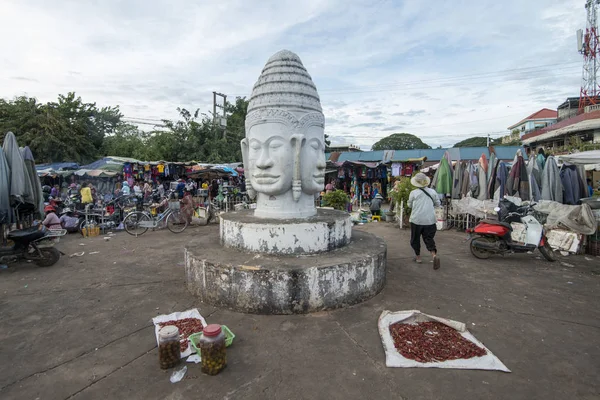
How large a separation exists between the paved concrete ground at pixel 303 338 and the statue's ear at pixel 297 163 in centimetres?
193

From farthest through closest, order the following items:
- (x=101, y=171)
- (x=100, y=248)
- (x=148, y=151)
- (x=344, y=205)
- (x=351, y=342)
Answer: (x=148, y=151) → (x=101, y=171) → (x=344, y=205) → (x=100, y=248) → (x=351, y=342)

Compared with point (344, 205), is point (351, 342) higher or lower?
lower

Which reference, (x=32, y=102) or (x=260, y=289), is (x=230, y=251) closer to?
(x=260, y=289)

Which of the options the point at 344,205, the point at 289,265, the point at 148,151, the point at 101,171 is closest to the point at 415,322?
the point at 289,265

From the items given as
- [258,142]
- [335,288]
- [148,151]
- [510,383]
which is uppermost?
[148,151]

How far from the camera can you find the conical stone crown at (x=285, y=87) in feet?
16.0

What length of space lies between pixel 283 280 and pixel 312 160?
6.96 ft

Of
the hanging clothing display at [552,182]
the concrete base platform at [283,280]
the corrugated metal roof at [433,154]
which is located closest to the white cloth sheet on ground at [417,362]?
the concrete base platform at [283,280]

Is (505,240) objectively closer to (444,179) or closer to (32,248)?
(444,179)

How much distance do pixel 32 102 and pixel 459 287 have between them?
24083mm

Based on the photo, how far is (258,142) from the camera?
4.93 meters

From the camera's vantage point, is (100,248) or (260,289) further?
(100,248)

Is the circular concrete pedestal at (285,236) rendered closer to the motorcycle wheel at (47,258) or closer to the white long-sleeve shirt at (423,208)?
the white long-sleeve shirt at (423,208)

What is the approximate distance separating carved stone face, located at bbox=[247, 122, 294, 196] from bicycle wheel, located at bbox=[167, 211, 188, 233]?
19.8 ft
